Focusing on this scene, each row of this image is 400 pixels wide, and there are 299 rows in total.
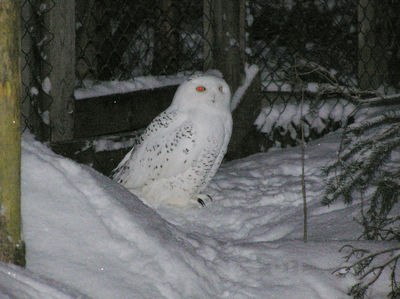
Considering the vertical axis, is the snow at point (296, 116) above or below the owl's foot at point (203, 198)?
above

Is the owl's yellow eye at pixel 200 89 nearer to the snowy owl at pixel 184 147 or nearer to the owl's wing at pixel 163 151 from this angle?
the snowy owl at pixel 184 147

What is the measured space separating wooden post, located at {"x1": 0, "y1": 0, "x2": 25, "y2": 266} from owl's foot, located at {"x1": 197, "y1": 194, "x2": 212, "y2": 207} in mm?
1967

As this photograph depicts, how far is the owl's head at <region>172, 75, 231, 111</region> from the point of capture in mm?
3924

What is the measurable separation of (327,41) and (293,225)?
4559 millimetres

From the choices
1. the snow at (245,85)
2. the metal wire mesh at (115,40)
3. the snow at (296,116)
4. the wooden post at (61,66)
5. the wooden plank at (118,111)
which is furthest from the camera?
the snow at (296,116)

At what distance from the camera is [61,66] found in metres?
4.29

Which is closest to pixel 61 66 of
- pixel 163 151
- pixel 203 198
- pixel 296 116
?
pixel 163 151

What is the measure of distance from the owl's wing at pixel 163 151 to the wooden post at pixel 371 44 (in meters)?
2.19

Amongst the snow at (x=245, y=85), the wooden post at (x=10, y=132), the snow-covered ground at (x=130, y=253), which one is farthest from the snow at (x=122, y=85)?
the wooden post at (x=10, y=132)

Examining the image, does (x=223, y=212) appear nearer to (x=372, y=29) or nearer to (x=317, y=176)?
(x=317, y=176)

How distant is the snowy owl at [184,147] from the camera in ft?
12.7

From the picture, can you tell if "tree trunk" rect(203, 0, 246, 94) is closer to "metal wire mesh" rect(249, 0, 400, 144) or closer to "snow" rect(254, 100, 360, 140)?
"metal wire mesh" rect(249, 0, 400, 144)

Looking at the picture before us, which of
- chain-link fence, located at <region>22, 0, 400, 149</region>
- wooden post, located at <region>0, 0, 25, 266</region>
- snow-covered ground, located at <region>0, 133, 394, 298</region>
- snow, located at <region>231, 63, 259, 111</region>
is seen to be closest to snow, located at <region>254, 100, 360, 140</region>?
chain-link fence, located at <region>22, 0, 400, 149</region>

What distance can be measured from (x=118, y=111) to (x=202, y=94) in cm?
89
